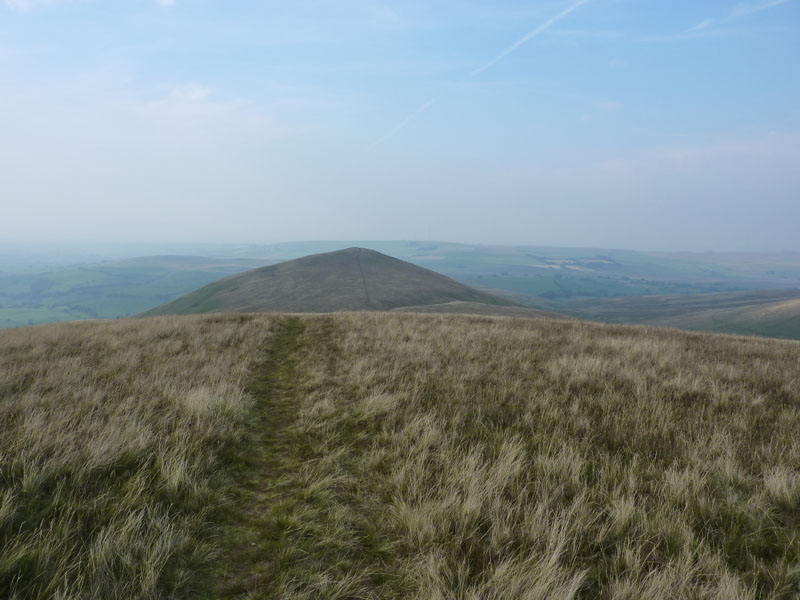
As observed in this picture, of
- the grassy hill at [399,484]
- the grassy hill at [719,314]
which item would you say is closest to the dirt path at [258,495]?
the grassy hill at [399,484]

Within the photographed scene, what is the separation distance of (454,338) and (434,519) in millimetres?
9009

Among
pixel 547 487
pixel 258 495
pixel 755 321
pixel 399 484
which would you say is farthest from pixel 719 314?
pixel 258 495

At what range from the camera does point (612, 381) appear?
24.6 ft

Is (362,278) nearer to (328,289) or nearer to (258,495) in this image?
(328,289)

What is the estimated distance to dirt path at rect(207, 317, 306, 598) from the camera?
2.94 metres

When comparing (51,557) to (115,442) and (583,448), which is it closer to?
(115,442)

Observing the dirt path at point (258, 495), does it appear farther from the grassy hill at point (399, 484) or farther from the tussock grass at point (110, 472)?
the tussock grass at point (110, 472)

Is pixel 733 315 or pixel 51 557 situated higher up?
pixel 51 557

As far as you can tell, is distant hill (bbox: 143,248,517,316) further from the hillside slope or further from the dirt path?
the hillside slope

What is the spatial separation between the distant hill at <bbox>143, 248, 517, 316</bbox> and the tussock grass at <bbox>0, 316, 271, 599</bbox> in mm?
68525

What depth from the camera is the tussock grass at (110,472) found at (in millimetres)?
2660

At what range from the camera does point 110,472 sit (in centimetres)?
395

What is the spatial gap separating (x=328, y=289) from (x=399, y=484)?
94.6 meters

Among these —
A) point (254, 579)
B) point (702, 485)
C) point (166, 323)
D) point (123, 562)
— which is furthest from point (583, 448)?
point (166, 323)
